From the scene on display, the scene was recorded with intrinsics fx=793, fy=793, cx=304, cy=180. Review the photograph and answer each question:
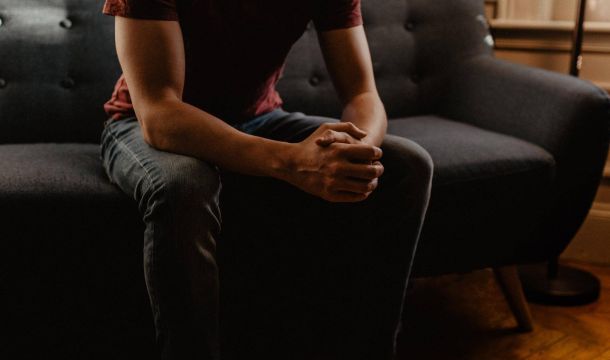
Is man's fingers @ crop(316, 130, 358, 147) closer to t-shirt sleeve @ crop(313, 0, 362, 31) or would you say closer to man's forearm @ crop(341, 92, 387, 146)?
man's forearm @ crop(341, 92, 387, 146)

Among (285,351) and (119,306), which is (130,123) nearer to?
(119,306)

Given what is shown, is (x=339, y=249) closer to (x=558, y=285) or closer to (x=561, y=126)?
(x=561, y=126)

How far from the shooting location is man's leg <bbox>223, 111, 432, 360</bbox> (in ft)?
4.47

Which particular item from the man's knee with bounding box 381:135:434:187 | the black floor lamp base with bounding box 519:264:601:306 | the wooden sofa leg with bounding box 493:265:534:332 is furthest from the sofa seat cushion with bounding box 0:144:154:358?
the black floor lamp base with bounding box 519:264:601:306

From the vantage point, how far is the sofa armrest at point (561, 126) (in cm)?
167

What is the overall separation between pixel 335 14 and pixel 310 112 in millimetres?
449

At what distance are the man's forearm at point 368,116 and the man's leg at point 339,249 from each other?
0.03m

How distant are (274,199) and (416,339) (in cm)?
57

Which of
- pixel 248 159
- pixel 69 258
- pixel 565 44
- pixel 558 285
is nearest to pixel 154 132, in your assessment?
pixel 248 159

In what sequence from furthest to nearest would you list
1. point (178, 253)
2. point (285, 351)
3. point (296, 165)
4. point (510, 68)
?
1. point (510, 68)
2. point (285, 351)
3. point (296, 165)
4. point (178, 253)

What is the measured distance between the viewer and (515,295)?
5.79 ft

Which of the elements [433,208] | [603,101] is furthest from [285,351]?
[603,101]

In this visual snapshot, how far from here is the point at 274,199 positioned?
1366 millimetres

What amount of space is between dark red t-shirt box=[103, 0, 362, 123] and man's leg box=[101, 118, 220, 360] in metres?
0.29
